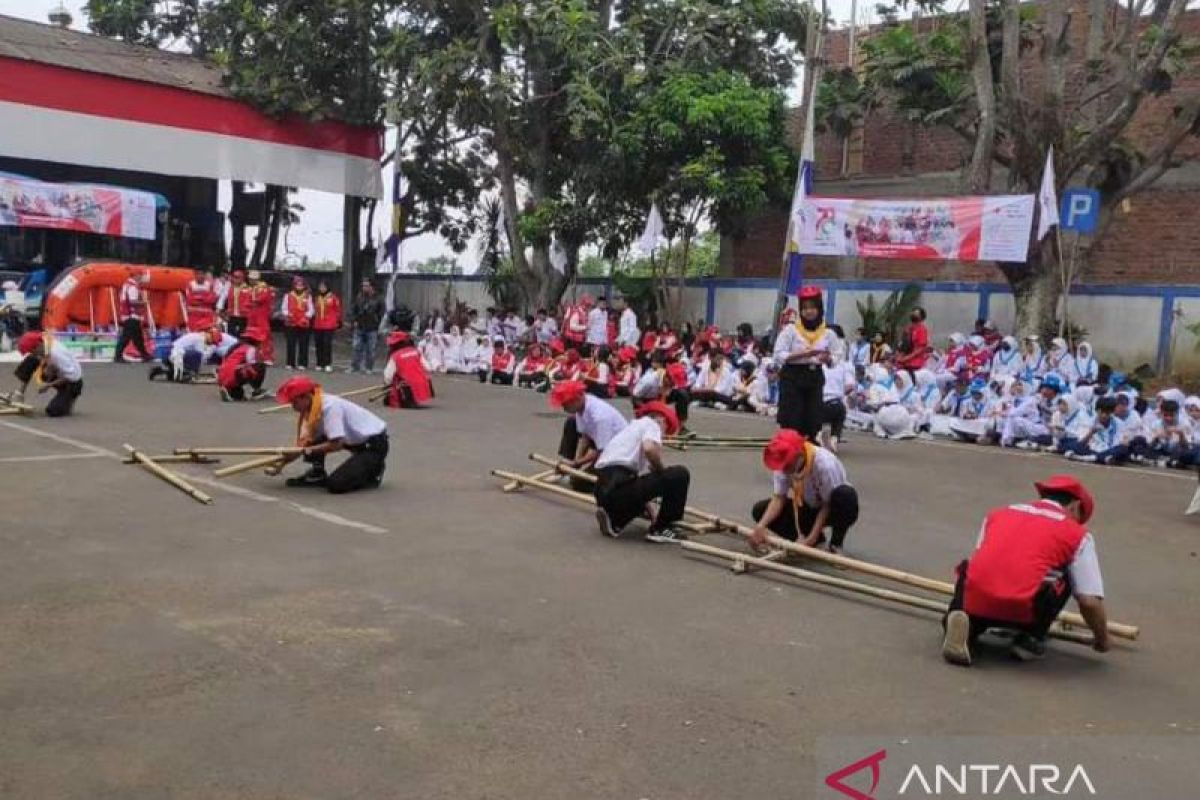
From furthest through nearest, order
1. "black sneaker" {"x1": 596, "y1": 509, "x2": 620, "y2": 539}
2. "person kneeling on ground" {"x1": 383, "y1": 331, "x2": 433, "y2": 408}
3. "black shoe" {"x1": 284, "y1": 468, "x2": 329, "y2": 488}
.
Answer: "person kneeling on ground" {"x1": 383, "y1": 331, "x2": 433, "y2": 408}, "black shoe" {"x1": 284, "y1": 468, "x2": 329, "y2": 488}, "black sneaker" {"x1": 596, "y1": 509, "x2": 620, "y2": 539}

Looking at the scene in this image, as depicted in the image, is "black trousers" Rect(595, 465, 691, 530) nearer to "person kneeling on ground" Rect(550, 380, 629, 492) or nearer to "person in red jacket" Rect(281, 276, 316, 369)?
"person kneeling on ground" Rect(550, 380, 629, 492)

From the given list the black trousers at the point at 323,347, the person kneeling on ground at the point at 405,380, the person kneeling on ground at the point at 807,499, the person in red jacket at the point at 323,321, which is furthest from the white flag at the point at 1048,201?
the black trousers at the point at 323,347

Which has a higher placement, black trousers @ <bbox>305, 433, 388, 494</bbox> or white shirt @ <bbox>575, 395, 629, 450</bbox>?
white shirt @ <bbox>575, 395, 629, 450</bbox>

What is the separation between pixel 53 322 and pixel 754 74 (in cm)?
1439

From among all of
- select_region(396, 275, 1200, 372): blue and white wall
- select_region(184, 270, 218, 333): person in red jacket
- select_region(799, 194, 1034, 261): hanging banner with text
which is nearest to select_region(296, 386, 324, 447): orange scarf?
select_region(799, 194, 1034, 261): hanging banner with text

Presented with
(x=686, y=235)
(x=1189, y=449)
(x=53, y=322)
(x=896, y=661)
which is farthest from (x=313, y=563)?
(x=686, y=235)

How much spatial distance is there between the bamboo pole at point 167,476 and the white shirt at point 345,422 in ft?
3.37

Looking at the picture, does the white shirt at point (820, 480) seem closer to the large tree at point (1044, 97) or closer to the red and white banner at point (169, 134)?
the large tree at point (1044, 97)

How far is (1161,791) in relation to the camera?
4.05 meters

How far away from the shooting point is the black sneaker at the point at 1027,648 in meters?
5.59

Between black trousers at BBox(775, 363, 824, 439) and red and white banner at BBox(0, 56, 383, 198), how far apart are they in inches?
722

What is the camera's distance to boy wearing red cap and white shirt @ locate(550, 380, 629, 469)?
8680mm

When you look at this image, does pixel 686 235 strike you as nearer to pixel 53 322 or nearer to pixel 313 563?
pixel 53 322

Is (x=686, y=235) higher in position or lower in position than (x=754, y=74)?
lower
